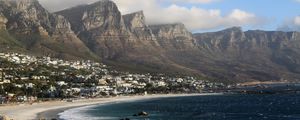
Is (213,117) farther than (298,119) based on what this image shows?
Yes

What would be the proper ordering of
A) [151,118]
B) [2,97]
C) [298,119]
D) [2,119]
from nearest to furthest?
1. [2,119]
2. [298,119]
3. [151,118]
4. [2,97]

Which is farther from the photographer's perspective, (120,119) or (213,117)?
(213,117)

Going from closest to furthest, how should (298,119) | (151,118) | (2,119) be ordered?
(2,119)
(298,119)
(151,118)

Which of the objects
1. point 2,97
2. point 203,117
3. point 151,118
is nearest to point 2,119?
point 151,118

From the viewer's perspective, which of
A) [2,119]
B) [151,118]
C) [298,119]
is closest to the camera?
[2,119]

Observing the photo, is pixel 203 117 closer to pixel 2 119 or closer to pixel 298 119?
pixel 298 119

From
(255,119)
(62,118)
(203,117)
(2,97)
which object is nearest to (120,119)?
(62,118)

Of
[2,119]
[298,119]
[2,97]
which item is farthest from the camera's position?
[2,97]

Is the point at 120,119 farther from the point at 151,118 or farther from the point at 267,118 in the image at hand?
the point at 267,118
